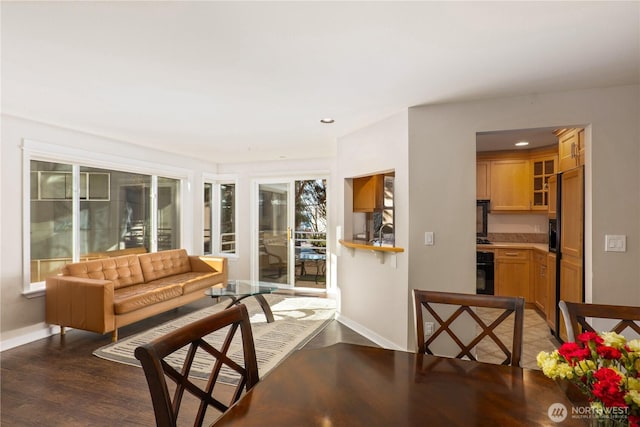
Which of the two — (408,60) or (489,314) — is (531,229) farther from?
(408,60)

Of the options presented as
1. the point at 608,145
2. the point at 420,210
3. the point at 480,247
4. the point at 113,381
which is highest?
the point at 608,145

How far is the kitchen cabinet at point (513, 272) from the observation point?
16.0 feet

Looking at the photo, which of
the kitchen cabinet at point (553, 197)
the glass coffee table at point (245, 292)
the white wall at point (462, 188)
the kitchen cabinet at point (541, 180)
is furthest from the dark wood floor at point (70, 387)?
the kitchen cabinet at point (541, 180)

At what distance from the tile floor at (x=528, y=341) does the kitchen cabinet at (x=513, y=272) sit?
0.35 m

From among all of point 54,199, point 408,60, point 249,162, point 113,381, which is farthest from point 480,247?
point 54,199

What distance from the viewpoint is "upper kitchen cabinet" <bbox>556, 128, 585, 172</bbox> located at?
3.19 m

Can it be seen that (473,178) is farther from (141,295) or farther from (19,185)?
(19,185)

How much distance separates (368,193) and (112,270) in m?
3.43

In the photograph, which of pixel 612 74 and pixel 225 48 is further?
pixel 612 74

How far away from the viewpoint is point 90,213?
4.59 meters

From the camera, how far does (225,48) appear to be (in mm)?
2131

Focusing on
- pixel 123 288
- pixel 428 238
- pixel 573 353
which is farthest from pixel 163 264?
pixel 573 353

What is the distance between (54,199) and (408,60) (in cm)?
427

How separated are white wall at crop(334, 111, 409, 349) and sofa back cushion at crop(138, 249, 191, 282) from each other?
103 inches
